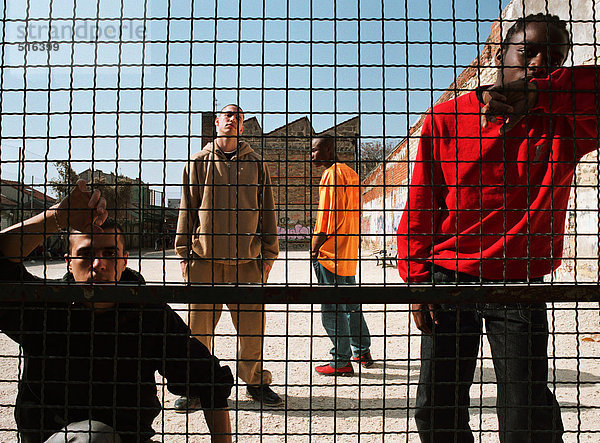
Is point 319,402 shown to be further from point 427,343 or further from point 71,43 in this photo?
point 71,43

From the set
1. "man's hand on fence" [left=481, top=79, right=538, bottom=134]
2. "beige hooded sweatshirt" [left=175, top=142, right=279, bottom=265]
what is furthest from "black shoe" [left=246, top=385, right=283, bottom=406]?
"man's hand on fence" [left=481, top=79, right=538, bottom=134]

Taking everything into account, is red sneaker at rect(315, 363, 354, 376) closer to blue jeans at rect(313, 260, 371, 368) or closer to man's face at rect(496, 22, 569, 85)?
blue jeans at rect(313, 260, 371, 368)

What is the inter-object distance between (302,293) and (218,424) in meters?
0.66

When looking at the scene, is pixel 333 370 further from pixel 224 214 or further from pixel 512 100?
pixel 512 100

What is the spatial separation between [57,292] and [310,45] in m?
1.19

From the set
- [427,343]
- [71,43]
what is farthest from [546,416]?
[71,43]

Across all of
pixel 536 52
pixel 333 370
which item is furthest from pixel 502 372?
pixel 333 370

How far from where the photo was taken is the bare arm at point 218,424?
1820mm

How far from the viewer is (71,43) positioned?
1612 millimetres

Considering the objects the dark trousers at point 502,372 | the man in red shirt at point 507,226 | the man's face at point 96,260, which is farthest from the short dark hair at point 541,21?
the man's face at point 96,260

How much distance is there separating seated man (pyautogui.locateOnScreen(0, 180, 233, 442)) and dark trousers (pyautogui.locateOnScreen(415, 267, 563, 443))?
0.84m

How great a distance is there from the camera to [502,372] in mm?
1944

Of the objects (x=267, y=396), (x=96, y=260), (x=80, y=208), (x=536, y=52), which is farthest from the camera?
(x=267, y=396)

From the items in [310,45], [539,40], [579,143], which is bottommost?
[579,143]
